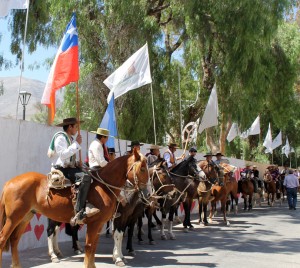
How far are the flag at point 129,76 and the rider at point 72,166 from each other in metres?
3.66

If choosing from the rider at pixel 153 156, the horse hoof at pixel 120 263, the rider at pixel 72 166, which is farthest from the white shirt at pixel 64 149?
the rider at pixel 153 156

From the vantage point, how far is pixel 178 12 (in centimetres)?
2012

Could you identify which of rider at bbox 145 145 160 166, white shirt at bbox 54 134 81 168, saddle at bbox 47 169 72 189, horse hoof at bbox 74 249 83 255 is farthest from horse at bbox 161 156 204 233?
saddle at bbox 47 169 72 189

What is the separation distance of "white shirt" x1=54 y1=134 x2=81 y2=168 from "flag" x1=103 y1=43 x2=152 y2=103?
383cm

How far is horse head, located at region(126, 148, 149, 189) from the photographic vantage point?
8305 mm

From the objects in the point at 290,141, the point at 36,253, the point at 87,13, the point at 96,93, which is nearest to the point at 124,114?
the point at 96,93

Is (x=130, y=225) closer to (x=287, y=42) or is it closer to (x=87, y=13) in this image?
(x=87, y=13)

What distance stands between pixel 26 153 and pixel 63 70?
1929 mm

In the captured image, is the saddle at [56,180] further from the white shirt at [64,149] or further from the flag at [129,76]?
the flag at [129,76]

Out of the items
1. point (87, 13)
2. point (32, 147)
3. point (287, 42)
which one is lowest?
point (32, 147)

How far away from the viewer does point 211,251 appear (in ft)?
35.2

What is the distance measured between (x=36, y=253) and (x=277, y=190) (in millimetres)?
21362

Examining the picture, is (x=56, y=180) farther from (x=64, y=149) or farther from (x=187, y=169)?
(x=187, y=169)

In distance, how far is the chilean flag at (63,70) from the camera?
31.8 ft
